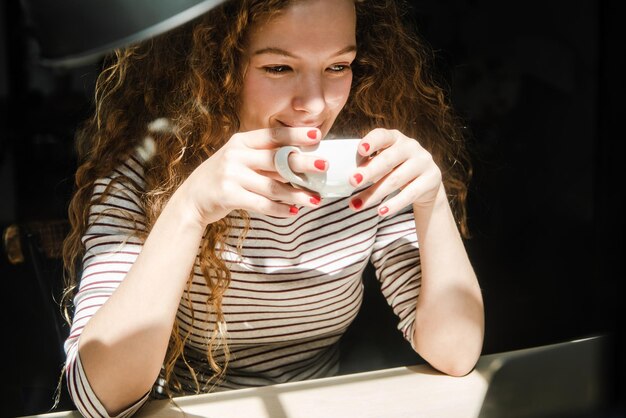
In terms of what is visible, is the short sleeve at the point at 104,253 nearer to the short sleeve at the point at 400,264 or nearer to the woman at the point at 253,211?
the woman at the point at 253,211

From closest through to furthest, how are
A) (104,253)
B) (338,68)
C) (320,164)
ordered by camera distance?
(320,164), (104,253), (338,68)

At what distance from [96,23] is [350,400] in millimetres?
670

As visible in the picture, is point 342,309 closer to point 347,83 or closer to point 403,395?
point 403,395

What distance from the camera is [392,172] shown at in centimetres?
101

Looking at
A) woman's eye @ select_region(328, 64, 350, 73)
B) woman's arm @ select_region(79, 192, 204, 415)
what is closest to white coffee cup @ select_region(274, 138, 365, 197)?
woman's arm @ select_region(79, 192, 204, 415)

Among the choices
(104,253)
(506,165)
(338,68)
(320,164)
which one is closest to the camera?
(320,164)

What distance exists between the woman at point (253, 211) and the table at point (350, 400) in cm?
5

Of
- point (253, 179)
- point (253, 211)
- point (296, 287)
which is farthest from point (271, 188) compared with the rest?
point (296, 287)

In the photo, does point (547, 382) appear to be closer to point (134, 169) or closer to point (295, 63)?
point (295, 63)

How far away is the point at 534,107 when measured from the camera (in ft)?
4.89

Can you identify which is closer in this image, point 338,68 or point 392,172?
point 392,172

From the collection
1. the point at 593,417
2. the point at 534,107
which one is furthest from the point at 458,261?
the point at 534,107

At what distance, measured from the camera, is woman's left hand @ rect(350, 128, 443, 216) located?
904 millimetres

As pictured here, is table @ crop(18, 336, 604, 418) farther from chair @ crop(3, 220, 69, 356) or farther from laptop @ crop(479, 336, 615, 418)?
chair @ crop(3, 220, 69, 356)
